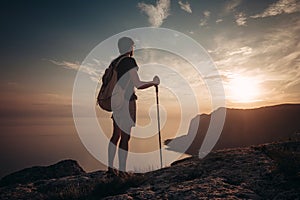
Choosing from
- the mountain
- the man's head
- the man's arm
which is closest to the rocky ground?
the man's arm

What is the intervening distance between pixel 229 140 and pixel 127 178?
151067 mm

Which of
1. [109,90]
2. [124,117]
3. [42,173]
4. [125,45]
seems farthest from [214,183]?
[42,173]

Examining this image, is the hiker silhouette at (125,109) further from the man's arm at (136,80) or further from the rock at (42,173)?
the rock at (42,173)

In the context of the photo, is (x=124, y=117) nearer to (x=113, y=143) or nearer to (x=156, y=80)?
(x=113, y=143)

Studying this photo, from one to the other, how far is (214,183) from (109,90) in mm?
3163

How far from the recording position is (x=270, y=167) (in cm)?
410

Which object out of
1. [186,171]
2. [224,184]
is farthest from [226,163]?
[224,184]

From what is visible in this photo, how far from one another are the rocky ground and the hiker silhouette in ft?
3.11

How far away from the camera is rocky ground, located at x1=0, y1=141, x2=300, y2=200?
3.34 metres

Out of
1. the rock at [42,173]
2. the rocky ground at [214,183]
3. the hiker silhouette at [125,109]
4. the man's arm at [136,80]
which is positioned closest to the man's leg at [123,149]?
the hiker silhouette at [125,109]

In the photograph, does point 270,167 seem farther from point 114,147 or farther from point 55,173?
point 55,173

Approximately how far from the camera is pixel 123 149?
215 inches

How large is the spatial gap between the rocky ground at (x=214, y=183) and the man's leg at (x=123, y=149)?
78 centimetres

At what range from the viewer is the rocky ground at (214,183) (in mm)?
3336
